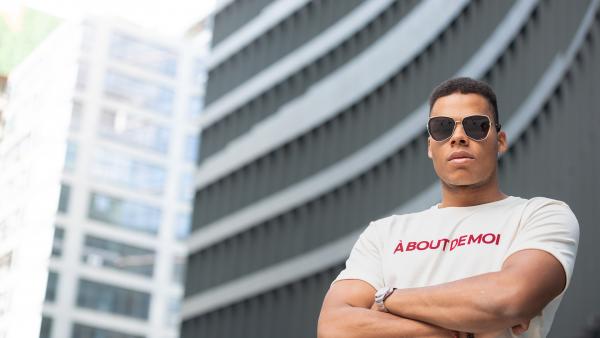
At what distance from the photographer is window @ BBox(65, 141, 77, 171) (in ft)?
237

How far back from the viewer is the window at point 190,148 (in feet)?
266

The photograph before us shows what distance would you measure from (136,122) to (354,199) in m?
42.0

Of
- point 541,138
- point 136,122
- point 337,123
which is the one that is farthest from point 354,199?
point 136,122

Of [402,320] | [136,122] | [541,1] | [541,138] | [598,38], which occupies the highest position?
[136,122]

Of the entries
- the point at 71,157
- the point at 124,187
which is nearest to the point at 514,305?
the point at 71,157

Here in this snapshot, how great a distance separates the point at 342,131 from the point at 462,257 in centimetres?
3784

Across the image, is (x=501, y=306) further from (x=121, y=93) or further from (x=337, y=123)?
(x=121, y=93)

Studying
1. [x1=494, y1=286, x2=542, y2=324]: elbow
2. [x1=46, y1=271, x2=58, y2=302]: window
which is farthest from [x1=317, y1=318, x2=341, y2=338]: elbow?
[x1=46, y1=271, x2=58, y2=302]: window

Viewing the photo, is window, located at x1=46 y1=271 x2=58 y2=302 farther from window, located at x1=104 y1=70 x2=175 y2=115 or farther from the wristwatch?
the wristwatch

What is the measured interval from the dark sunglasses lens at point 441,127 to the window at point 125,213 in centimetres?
7149

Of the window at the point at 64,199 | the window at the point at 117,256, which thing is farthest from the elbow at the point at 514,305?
the window at the point at 117,256

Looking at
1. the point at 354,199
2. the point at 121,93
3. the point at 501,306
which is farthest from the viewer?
the point at 121,93

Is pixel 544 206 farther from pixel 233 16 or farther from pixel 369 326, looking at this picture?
pixel 233 16

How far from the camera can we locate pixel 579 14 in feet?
96.6
